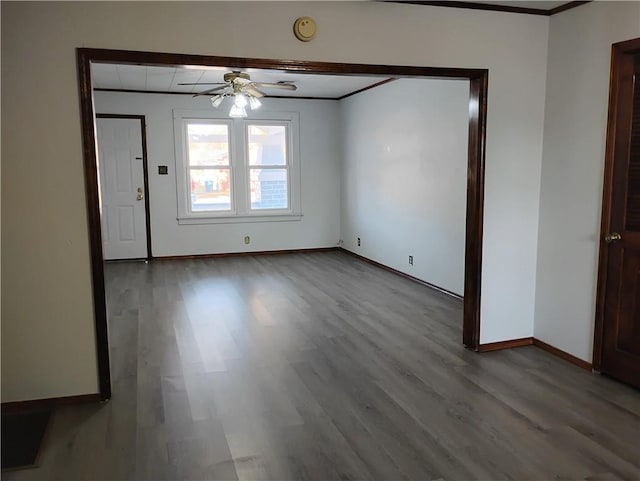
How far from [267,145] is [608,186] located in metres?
5.50

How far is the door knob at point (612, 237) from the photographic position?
3.14 metres

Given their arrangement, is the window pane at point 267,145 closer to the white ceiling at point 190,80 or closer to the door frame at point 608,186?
the white ceiling at point 190,80

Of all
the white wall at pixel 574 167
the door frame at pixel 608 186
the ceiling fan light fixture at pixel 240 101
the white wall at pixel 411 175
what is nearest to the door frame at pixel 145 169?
the ceiling fan light fixture at pixel 240 101

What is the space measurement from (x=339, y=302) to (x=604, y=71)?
3017 mm

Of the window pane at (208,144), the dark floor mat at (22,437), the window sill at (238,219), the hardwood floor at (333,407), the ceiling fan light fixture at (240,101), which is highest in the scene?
the ceiling fan light fixture at (240,101)

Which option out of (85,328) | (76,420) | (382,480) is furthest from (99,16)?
(382,480)

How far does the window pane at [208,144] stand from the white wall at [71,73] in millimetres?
4703

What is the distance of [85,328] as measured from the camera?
117 inches

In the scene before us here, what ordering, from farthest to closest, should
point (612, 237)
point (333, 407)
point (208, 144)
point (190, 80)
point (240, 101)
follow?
point (208, 144) < point (190, 80) < point (240, 101) < point (612, 237) < point (333, 407)

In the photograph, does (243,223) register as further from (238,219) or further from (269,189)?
(269,189)

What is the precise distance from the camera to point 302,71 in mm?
3191

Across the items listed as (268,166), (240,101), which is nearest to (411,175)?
(240,101)

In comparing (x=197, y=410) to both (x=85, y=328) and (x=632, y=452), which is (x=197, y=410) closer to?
(x=85, y=328)

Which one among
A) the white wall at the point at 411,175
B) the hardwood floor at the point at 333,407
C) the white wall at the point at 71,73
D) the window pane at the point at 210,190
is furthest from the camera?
the window pane at the point at 210,190
